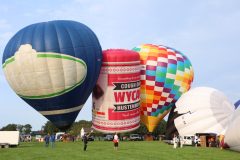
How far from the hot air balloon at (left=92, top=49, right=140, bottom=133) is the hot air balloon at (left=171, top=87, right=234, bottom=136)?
13.8 feet

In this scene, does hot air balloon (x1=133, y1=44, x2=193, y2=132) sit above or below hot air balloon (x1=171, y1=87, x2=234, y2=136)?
above

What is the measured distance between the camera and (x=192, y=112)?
109 feet

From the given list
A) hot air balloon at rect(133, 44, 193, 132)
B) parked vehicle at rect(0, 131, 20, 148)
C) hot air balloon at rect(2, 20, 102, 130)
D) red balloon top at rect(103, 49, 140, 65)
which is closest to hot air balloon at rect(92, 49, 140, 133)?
red balloon top at rect(103, 49, 140, 65)

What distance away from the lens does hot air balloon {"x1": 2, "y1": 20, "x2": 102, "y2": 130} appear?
2838 cm

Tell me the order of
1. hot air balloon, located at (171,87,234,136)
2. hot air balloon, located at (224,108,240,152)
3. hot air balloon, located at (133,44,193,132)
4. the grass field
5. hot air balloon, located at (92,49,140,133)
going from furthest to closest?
hot air balloon, located at (133,44,193,132) → hot air balloon, located at (92,49,140,133) → hot air balloon, located at (171,87,234,136) → hot air balloon, located at (224,108,240,152) → the grass field

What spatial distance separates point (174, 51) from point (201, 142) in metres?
10.0

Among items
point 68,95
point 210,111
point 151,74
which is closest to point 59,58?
point 68,95

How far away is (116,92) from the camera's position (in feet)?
106

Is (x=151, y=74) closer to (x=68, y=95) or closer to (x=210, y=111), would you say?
(x=210, y=111)

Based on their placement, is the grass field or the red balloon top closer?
the grass field

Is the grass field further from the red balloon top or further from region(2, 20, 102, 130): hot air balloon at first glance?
the red balloon top

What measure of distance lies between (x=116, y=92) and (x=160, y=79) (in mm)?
5573

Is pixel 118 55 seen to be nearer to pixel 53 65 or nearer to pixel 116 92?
pixel 116 92

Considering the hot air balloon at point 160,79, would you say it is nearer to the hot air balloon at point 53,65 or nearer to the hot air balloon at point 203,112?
the hot air balloon at point 203,112
